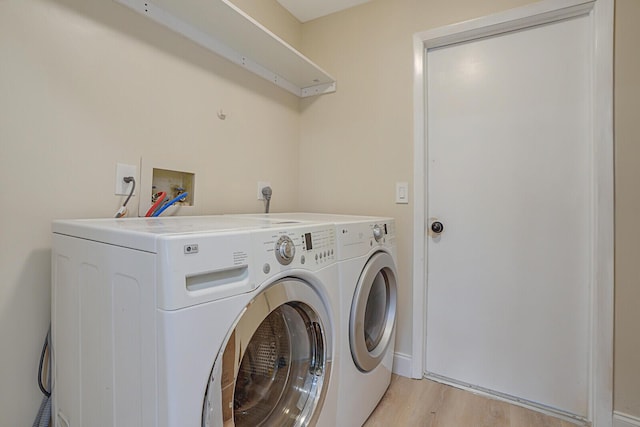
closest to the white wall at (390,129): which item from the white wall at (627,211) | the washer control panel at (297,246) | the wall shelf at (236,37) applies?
the white wall at (627,211)

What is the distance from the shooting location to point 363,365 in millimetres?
1248

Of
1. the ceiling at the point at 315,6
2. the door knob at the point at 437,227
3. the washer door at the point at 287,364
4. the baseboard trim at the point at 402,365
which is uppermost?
the ceiling at the point at 315,6

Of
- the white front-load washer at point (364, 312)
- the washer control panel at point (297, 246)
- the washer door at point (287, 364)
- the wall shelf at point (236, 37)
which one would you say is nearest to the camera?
the washer control panel at point (297, 246)

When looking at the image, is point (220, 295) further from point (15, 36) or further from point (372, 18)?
point (372, 18)

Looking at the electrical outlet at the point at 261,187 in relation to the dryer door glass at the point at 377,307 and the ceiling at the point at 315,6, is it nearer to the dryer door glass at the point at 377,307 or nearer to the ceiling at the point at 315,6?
the dryer door glass at the point at 377,307

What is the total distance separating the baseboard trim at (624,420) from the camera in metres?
1.30

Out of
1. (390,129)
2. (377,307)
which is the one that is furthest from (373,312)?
(390,129)

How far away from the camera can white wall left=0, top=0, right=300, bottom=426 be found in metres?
0.94

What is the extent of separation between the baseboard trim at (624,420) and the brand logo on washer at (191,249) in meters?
1.84

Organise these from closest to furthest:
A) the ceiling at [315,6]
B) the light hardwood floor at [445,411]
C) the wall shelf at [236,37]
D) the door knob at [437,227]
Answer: the wall shelf at [236,37], the light hardwood floor at [445,411], the door knob at [437,227], the ceiling at [315,6]

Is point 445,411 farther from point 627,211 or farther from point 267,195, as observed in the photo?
point 267,195

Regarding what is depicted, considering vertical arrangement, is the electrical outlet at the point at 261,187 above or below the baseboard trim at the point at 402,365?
above

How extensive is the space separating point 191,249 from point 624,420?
6.12ft

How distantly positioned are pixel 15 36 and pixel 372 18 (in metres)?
1.70
